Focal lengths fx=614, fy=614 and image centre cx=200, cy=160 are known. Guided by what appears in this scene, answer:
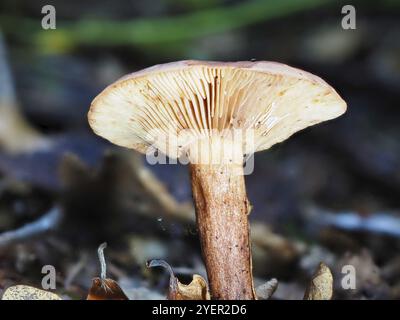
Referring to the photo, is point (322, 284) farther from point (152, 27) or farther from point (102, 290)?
point (152, 27)

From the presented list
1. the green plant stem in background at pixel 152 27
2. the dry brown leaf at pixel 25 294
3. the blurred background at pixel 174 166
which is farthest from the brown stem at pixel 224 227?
the green plant stem in background at pixel 152 27

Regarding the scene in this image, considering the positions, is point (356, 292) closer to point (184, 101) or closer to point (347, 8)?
point (184, 101)

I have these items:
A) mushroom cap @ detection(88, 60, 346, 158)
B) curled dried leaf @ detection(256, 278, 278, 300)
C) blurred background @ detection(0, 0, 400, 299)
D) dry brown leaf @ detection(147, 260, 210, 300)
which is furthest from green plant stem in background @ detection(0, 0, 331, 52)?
dry brown leaf @ detection(147, 260, 210, 300)

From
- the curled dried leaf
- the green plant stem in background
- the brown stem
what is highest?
the green plant stem in background

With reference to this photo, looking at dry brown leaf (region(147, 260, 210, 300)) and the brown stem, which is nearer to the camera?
dry brown leaf (region(147, 260, 210, 300))

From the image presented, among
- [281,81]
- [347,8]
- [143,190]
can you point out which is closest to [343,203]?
[143,190]

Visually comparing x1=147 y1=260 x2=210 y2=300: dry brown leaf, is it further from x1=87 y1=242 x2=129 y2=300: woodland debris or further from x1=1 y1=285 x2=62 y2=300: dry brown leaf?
x1=1 y1=285 x2=62 y2=300: dry brown leaf
